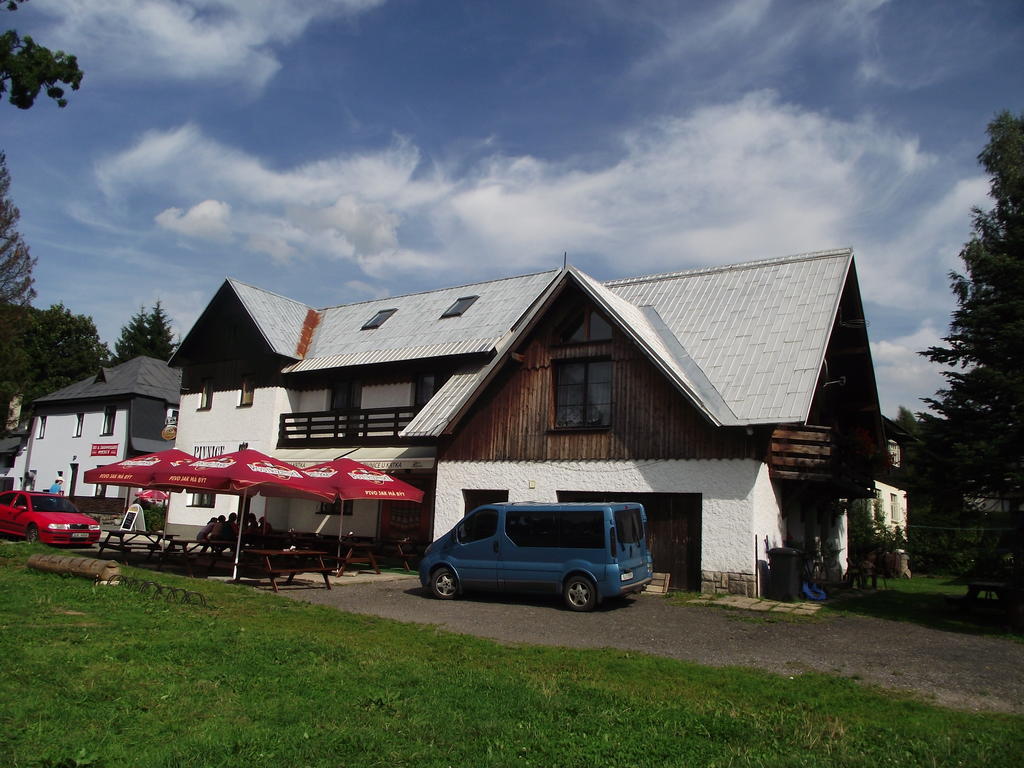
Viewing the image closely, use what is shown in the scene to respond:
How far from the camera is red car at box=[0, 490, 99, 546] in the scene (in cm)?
2286

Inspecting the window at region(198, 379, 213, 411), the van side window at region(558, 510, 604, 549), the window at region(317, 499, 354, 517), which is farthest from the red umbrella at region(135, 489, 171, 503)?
the van side window at region(558, 510, 604, 549)

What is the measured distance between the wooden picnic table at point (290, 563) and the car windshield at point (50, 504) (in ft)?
23.6

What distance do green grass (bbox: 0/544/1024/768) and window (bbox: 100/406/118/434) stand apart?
3083cm

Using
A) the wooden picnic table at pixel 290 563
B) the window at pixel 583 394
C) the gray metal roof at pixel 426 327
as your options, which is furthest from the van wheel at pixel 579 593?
the gray metal roof at pixel 426 327

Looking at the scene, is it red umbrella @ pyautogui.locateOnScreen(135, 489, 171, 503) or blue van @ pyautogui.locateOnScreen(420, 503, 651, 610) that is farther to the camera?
red umbrella @ pyautogui.locateOnScreen(135, 489, 171, 503)

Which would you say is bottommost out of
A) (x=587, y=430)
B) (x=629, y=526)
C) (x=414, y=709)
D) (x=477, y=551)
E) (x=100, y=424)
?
(x=414, y=709)

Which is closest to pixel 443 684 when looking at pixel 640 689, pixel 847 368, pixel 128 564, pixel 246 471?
pixel 640 689

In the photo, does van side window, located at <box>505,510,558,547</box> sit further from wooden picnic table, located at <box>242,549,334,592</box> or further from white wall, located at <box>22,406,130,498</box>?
white wall, located at <box>22,406,130,498</box>

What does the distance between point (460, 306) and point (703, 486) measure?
1301 centimetres

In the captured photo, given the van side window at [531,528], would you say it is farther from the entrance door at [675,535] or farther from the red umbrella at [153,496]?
the red umbrella at [153,496]

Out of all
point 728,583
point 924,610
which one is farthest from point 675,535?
point 924,610

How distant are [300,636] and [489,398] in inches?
441

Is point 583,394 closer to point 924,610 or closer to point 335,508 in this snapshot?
point 924,610

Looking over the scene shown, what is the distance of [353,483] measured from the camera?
60.1ft
